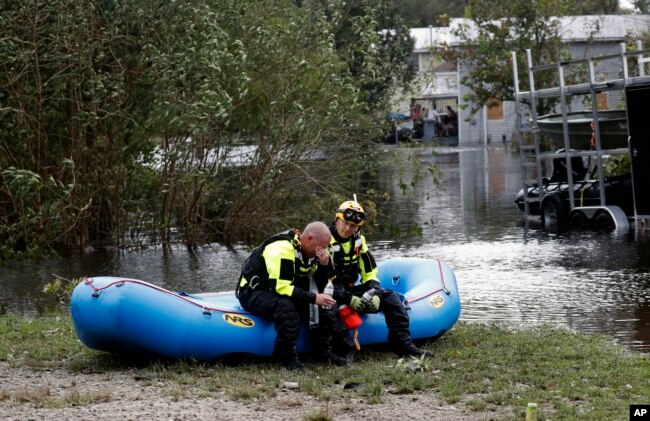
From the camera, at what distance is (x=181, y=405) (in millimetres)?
7398

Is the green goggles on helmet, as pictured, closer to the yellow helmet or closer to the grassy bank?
the yellow helmet

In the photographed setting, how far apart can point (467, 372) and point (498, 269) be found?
687 cm

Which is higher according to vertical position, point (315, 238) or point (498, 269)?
point (315, 238)

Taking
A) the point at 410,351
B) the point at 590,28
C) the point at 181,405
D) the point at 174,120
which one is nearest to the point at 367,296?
the point at 410,351

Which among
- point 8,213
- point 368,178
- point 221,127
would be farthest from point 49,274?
point 368,178

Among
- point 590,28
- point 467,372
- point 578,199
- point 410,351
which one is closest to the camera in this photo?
point 467,372

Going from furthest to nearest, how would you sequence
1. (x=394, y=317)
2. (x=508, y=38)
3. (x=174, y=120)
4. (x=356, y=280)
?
(x=508, y=38) → (x=174, y=120) → (x=356, y=280) → (x=394, y=317)

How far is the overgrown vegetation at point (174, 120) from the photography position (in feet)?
50.2

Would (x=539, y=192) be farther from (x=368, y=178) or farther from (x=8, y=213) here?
(x=8, y=213)

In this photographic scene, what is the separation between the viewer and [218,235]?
59.2 feet

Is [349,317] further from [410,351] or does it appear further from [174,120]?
[174,120]

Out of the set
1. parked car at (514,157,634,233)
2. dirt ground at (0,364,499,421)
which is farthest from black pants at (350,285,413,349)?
parked car at (514,157,634,233)

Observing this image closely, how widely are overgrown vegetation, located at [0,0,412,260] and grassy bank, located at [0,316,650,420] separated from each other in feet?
18.0

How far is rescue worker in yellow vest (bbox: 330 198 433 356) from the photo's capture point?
30.1 feet
